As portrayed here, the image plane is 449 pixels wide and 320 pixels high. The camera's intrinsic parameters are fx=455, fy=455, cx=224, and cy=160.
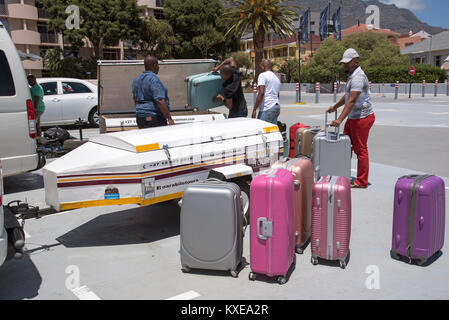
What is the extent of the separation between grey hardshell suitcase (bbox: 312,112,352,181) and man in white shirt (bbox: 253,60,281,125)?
152 centimetres

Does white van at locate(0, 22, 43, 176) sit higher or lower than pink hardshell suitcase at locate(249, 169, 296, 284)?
higher

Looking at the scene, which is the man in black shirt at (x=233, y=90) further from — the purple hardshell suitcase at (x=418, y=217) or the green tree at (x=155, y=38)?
the green tree at (x=155, y=38)

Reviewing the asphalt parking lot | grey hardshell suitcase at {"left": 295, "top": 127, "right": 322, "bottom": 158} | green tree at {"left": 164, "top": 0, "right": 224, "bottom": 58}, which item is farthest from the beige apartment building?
the asphalt parking lot

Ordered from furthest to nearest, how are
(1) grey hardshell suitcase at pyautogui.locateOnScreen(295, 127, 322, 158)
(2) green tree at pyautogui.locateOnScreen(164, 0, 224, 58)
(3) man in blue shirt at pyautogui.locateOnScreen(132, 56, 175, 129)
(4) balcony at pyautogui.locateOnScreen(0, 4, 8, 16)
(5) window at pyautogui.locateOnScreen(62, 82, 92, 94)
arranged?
(2) green tree at pyautogui.locateOnScreen(164, 0, 224, 58) < (4) balcony at pyautogui.locateOnScreen(0, 4, 8, 16) < (5) window at pyautogui.locateOnScreen(62, 82, 92, 94) < (1) grey hardshell suitcase at pyautogui.locateOnScreen(295, 127, 322, 158) < (3) man in blue shirt at pyautogui.locateOnScreen(132, 56, 175, 129)

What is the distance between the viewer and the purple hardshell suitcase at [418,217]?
412 centimetres

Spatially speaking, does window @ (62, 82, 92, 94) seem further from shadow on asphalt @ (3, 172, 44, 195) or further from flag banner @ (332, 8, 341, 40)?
flag banner @ (332, 8, 341, 40)

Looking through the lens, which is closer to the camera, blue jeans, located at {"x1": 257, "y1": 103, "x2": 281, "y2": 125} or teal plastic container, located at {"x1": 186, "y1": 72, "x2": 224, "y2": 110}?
blue jeans, located at {"x1": 257, "y1": 103, "x2": 281, "y2": 125}

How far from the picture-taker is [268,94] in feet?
25.1

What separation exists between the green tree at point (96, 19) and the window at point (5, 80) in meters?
41.9

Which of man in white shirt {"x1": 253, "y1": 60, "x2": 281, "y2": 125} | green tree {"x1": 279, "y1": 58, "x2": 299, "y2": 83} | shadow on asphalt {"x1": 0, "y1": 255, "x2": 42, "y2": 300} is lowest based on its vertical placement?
shadow on asphalt {"x1": 0, "y1": 255, "x2": 42, "y2": 300}

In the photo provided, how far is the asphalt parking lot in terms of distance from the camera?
384cm

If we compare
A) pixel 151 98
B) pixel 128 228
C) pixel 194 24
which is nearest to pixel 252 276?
pixel 128 228

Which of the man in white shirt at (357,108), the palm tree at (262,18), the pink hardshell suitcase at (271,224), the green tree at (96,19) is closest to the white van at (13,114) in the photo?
the pink hardshell suitcase at (271,224)

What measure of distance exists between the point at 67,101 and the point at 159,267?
10914 millimetres
